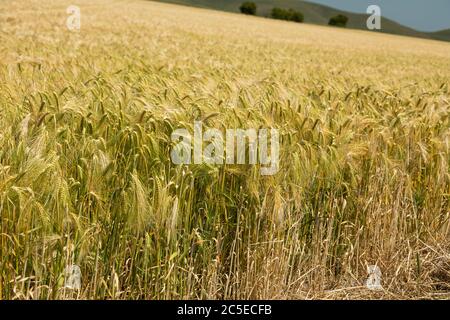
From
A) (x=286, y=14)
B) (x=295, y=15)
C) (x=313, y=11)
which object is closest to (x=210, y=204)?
(x=295, y=15)

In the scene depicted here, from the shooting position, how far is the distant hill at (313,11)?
348 feet

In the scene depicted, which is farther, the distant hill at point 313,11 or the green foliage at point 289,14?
the distant hill at point 313,11

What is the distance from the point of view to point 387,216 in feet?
11.4

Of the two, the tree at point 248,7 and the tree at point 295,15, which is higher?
the tree at point 248,7

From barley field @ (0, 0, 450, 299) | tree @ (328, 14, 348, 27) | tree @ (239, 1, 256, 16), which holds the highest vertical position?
tree @ (239, 1, 256, 16)

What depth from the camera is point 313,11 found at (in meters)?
125

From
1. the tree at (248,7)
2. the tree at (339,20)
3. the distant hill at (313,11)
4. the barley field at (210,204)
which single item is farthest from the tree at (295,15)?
the barley field at (210,204)

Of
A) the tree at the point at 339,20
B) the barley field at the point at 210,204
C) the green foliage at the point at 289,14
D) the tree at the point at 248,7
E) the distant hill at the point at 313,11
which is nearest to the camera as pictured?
the barley field at the point at 210,204

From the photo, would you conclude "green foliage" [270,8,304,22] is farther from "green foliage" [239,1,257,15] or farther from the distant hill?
the distant hill

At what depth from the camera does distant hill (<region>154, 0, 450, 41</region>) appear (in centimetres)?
10612

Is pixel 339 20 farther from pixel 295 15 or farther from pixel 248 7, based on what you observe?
pixel 248 7

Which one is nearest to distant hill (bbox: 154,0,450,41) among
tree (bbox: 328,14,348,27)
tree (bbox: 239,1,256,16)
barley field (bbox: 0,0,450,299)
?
tree (bbox: 239,1,256,16)

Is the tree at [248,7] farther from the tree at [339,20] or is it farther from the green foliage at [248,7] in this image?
the tree at [339,20]
